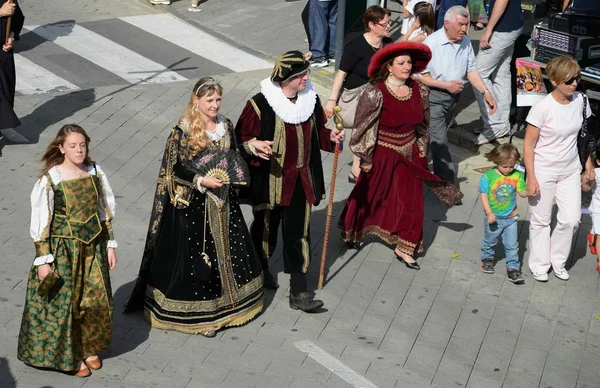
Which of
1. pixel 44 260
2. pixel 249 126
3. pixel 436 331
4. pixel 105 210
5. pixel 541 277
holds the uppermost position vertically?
pixel 249 126

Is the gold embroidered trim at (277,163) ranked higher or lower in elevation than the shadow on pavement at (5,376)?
higher

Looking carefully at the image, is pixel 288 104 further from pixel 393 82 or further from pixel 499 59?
pixel 499 59

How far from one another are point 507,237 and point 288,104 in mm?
2241

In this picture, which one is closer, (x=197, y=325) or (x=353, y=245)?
(x=197, y=325)

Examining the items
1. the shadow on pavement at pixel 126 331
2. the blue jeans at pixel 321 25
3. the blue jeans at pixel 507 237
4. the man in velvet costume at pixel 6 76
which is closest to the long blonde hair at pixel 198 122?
the shadow on pavement at pixel 126 331

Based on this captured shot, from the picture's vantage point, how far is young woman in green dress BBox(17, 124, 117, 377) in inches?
257

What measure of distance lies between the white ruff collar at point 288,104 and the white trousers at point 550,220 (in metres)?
2.07

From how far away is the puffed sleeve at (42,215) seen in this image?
650 cm

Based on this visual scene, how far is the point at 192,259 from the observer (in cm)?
720

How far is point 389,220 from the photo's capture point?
8.84 meters

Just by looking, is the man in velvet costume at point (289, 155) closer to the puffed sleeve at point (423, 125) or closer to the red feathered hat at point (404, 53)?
the red feathered hat at point (404, 53)

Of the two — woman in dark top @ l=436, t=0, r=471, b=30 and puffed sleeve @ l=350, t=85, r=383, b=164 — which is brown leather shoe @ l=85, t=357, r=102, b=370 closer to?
puffed sleeve @ l=350, t=85, r=383, b=164

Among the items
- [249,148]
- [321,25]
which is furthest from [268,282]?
[321,25]

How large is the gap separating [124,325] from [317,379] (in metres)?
1.50
